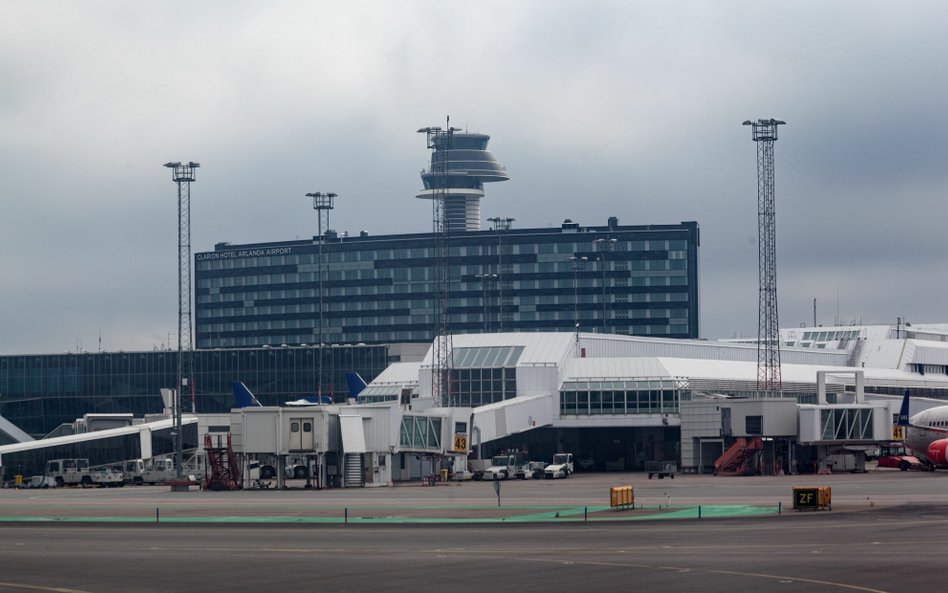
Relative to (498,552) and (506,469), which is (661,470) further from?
(498,552)

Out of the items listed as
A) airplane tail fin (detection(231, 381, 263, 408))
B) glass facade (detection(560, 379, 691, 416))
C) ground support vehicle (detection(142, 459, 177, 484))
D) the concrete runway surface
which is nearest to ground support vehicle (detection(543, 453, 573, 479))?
glass facade (detection(560, 379, 691, 416))

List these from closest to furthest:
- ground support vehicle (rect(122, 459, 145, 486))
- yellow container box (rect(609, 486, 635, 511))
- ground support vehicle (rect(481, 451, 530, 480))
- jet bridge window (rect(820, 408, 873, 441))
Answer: yellow container box (rect(609, 486, 635, 511)), jet bridge window (rect(820, 408, 873, 441)), ground support vehicle (rect(481, 451, 530, 480)), ground support vehicle (rect(122, 459, 145, 486))

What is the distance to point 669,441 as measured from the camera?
15662 cm

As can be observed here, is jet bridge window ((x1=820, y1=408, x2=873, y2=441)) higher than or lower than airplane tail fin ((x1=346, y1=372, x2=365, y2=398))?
lower

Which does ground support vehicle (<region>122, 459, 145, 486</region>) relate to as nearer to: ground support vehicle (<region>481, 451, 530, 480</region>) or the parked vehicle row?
the parked vehicle row

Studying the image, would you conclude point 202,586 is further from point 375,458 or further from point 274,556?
point 375,458

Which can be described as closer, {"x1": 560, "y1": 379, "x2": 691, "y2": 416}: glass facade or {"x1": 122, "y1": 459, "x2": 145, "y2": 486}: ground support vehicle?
{"x1": 122, "y1": 459, "x2": 145, "y2": 486}: ground support vehicle

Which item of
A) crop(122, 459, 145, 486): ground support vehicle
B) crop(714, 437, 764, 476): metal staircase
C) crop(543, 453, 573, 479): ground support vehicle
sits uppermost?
crop(714, 437, 764, 476): metal staircase

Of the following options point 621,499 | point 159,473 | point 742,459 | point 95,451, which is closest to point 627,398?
point 742,459

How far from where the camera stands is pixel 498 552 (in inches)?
1866

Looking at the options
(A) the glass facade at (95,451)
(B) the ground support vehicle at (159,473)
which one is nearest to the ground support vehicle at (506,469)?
(B) the ground support vehicle at (159,473)

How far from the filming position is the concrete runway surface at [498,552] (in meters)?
38.0

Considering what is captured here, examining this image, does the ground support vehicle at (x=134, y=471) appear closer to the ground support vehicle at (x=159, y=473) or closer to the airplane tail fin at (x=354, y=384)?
the ground support vehicle at (x=159, y=473)

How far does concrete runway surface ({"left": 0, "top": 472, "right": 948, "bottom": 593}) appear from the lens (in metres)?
38.0
